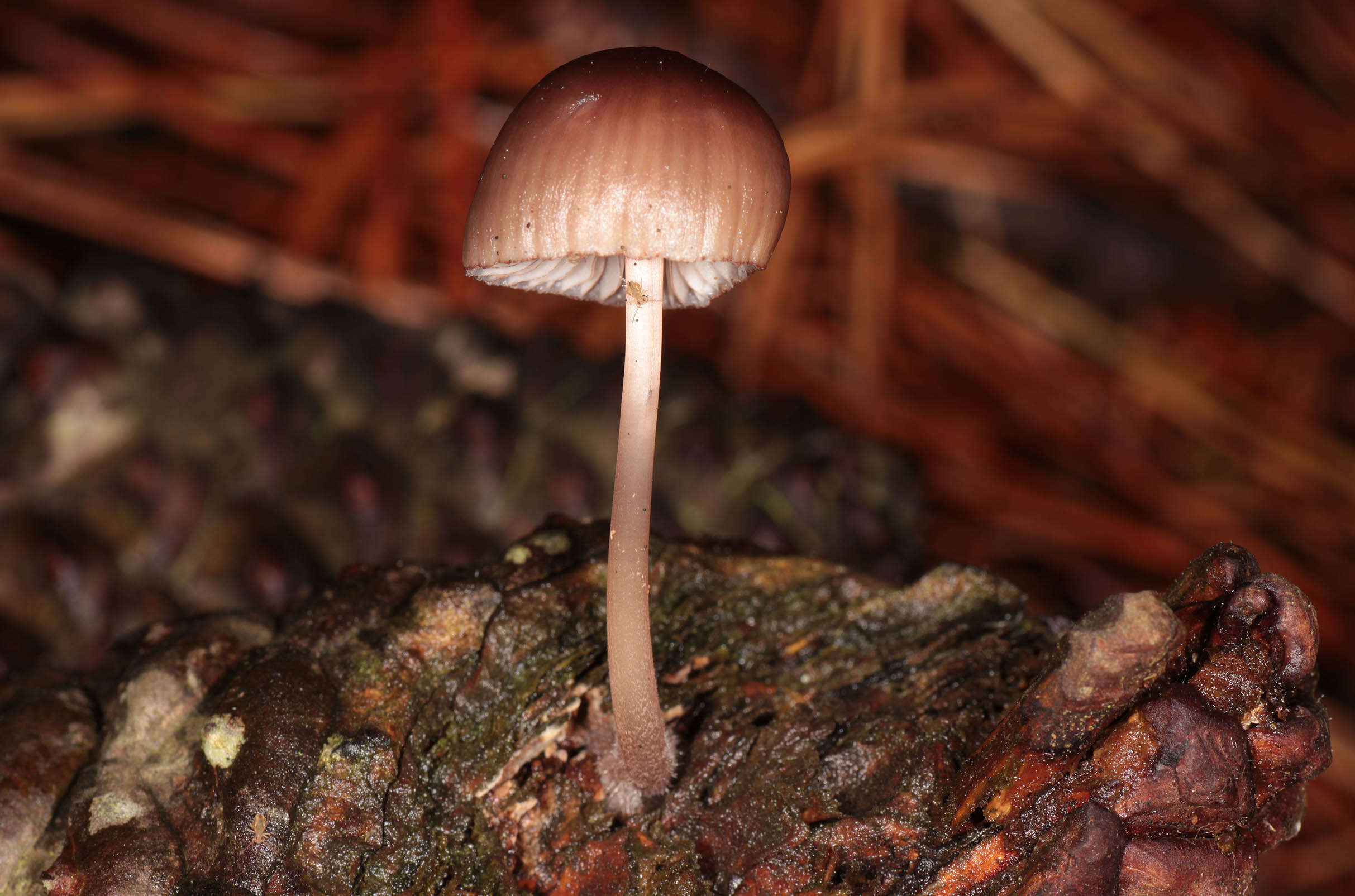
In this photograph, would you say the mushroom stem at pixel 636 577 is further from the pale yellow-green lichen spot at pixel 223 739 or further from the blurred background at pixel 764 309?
the blurred background at pixel 764 309

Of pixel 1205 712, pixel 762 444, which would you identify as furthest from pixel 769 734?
pixel 762 444

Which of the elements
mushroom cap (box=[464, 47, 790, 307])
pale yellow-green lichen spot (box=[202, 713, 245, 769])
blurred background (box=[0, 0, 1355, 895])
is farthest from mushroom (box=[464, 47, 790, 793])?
blurred background (box=[0, 0, 1355, 895])

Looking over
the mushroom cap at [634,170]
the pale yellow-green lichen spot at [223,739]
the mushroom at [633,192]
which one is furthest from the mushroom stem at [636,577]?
the pale yellow-green lichen spot at [223,739]

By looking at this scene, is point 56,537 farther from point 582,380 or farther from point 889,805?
point 889,805

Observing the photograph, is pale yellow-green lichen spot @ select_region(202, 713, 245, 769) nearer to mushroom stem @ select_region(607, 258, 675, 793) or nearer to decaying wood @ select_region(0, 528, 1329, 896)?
decaying wood @ select_region(0, 528, 1329, 896)

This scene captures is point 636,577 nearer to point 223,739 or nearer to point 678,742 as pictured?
point 678,742
